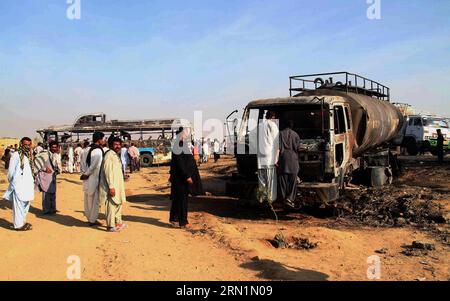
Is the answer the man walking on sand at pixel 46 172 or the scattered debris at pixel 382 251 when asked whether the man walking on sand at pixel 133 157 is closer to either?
the man walking on sand at pixel 46 172

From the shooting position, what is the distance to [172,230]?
736 cm

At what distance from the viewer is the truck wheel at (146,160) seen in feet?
78.9

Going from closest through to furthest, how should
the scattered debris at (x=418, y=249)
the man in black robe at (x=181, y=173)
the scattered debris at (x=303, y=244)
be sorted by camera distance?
1. the scattered debris at (x=418, y=249)
2. the scattered debris at (x=303, y=244)
3. the man in black robe at (x=181, y=173)

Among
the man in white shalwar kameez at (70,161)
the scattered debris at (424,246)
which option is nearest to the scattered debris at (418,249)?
the scattered debris at (424,246)

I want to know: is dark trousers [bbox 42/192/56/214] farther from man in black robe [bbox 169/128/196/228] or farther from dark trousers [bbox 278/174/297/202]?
dark trousers [bbox 278/174/297/202]

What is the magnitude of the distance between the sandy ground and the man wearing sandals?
232 mm

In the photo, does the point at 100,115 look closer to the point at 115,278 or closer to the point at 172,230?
the point at 172,230

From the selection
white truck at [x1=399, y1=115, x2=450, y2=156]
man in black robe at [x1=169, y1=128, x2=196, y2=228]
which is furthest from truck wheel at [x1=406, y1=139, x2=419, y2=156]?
man in black robe at [x1=169, y1=128, x2=196, y2=228]

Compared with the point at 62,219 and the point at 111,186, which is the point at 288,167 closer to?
the point at 111,186

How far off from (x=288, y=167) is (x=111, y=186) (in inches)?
126

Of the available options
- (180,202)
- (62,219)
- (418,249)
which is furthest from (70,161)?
(418,249)

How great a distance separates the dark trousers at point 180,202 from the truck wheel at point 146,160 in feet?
55.0

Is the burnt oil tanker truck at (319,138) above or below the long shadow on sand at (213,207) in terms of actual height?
above
